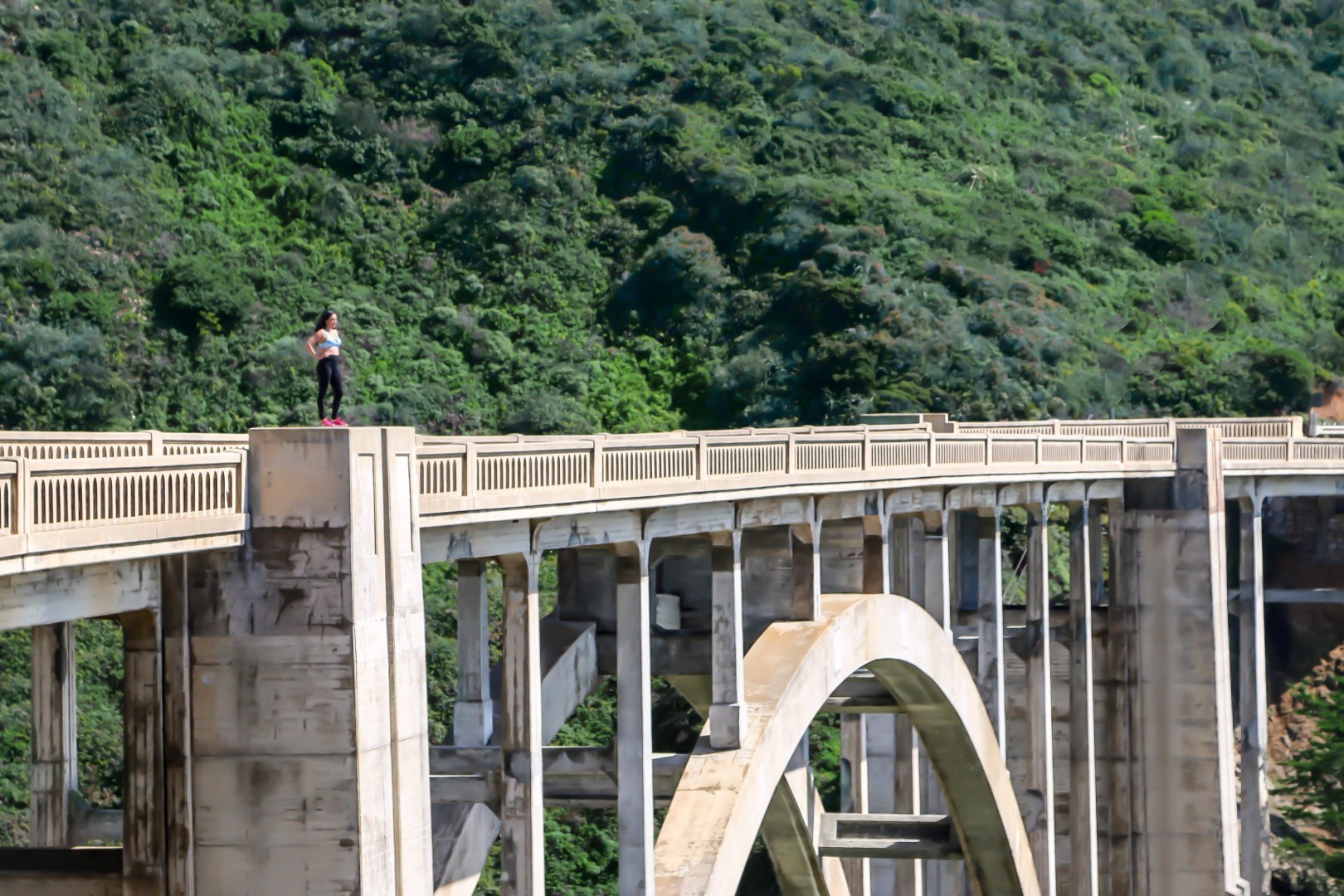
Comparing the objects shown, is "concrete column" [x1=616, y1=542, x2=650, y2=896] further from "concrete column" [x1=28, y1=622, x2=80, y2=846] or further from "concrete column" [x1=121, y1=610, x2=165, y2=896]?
"concrete column" [x1=121, y1=610, x2=165, y2=896]

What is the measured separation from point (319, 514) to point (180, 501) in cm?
113

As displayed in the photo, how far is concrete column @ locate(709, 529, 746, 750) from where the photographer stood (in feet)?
65.6

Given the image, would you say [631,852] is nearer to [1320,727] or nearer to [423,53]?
[1320,727]

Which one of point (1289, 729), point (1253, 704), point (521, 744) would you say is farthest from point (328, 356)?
point (1289, 729)

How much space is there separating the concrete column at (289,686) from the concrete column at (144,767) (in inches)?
9.9

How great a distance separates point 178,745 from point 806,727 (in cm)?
1040

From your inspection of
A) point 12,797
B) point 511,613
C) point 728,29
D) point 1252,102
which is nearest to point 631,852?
point 511,613

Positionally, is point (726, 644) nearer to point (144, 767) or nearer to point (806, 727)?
point (806, 727)

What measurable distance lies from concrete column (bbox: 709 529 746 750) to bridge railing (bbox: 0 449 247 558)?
7.89 m

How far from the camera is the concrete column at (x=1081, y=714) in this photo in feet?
103

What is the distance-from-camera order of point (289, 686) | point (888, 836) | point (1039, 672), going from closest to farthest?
point (289, 686) → point (888, 836) → point (1039, 672)

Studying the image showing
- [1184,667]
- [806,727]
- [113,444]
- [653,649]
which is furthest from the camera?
[1184,667]

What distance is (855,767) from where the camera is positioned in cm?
2902

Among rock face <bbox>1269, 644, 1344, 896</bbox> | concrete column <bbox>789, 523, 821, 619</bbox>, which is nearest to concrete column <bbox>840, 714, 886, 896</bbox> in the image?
concrete column <bbox>789, 523, 821, 619</bbox>
